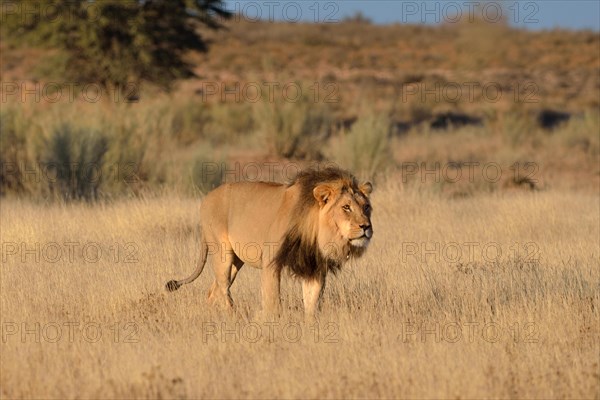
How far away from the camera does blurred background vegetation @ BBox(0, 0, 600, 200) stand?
17703 mm

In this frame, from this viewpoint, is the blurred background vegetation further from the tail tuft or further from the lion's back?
the lion's back

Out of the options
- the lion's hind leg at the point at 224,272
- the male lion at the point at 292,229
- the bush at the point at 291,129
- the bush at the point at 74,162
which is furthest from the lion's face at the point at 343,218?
the bush at the point at 291,129

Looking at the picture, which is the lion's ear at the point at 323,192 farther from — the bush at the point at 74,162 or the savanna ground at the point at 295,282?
the bush at the point at 74,162

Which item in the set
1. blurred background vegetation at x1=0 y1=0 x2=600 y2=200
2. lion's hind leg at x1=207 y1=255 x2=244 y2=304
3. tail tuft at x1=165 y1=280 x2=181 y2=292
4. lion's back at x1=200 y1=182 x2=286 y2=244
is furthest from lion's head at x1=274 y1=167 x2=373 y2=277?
blurred background vegetation at x1=0 y1=0 x2=600 y2=200

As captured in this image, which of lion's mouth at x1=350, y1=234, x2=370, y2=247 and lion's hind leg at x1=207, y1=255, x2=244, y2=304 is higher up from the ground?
lion's mouth at x1=350, y1=234, x2=370, y2=247

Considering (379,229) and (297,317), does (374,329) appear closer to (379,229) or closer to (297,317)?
(297,317)

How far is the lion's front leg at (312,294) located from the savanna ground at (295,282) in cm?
11

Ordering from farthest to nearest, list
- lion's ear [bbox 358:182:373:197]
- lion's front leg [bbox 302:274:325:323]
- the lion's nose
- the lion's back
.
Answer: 1. the lion's back
2. lion's front leg [bbox 302:274:325:323]
3. lion's ear [bbox 358:182:373:197]
4. the lion's nose

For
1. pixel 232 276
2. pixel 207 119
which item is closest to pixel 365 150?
pixel 232 276

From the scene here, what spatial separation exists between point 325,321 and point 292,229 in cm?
75

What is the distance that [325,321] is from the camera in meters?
7.78

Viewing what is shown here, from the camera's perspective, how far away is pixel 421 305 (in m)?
8.49

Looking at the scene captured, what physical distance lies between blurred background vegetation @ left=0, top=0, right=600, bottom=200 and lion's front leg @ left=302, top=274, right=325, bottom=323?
8379 millimetres

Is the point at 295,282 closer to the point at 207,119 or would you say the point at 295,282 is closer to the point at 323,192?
the point at 323,192
